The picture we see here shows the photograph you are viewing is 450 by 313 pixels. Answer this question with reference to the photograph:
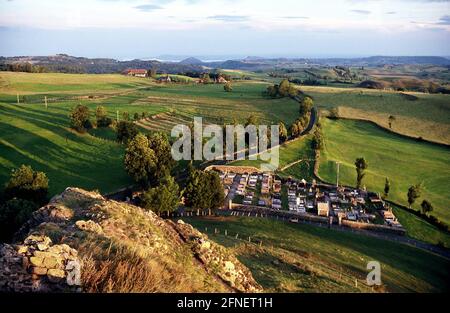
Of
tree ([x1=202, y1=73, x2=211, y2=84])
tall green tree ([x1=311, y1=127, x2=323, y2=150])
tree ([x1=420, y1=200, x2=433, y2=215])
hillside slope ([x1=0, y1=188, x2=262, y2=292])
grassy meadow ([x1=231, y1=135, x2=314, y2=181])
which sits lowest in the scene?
tree ([x1=420, y1=200, x2=433, y2=215])

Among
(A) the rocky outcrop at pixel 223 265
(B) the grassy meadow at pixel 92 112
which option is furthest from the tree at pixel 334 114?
(A) the rocky outcrop at pixel 223 265

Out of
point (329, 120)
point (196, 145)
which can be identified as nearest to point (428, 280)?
point (196, 145)

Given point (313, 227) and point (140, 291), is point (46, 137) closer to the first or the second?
point (313, 227)

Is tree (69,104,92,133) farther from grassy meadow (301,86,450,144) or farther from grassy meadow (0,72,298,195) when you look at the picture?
grassy meadow (301,86,450,144)

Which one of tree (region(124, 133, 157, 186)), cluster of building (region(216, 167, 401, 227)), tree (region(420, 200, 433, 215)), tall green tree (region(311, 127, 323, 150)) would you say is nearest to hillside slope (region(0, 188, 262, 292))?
cluster of building (region(216, 167, 401, 227))

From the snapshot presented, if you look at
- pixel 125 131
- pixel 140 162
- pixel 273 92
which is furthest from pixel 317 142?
pixel 273 92

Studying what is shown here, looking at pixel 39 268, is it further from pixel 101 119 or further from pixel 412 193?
pixel 101 119
